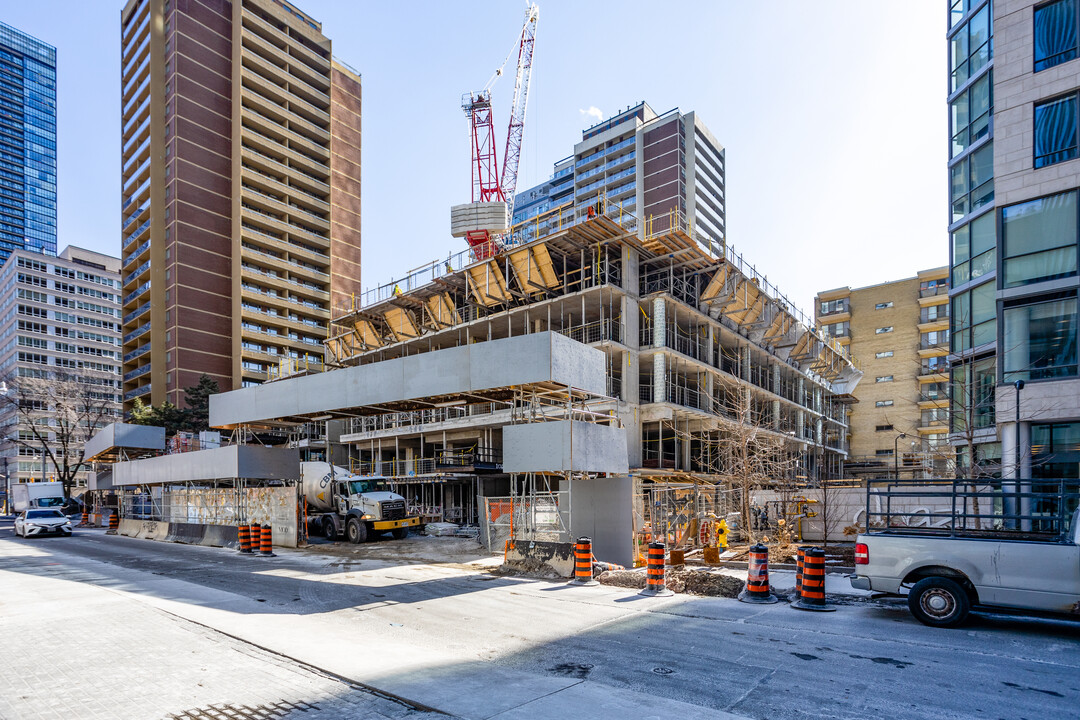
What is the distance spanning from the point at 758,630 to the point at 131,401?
3323 inches

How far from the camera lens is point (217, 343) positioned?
2886 inches

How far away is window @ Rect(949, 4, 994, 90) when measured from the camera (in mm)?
26516

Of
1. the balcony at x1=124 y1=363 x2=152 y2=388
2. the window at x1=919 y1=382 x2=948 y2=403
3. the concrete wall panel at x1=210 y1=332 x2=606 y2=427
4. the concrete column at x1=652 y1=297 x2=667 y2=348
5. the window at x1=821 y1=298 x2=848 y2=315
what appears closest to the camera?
the concrete wall panel at x1=210 y1=332 x2=606 y2=427

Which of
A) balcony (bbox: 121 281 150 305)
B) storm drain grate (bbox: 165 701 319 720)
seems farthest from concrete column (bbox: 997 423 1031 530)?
balcony (bbox: 121 281 150 305)

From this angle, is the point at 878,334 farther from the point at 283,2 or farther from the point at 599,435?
the point at 283,2

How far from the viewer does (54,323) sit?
111m

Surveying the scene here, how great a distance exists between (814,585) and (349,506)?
1865 centimetres

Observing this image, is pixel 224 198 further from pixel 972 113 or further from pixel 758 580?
pixel 758 580

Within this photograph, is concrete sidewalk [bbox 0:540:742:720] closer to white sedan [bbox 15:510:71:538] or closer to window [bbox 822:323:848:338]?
white sedan [bbox 15:510:71:538]

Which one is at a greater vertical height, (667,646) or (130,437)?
(130,437)

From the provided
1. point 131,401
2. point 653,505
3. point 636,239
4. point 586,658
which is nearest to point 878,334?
point 636,239

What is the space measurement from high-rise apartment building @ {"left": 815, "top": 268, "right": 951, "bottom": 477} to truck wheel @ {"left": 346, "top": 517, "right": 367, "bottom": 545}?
188ft

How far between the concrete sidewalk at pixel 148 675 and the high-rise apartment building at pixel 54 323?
11112 centimetres

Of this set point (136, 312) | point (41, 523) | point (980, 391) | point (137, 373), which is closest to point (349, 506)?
point (41, 523)
